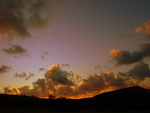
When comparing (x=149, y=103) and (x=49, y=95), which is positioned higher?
(x=49, y=95)

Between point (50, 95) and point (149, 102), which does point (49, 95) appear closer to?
point (50, 95)

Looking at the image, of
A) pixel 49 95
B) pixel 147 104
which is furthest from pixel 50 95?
pixel 147 104

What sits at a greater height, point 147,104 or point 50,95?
point 50,95

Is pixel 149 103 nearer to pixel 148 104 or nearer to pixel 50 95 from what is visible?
pixel 148 104

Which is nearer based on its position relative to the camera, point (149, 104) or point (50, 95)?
point (50, 95)

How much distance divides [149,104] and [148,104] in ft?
5.80

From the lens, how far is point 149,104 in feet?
610

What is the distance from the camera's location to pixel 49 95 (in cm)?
16375

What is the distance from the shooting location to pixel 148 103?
188250mm

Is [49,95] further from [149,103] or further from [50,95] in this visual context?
[149,103]

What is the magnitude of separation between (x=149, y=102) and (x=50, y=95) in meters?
116

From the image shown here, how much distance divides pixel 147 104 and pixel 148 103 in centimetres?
481

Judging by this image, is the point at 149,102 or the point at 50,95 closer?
the point at 50,95

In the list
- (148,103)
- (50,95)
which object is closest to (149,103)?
(148,103)
